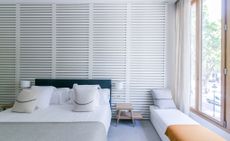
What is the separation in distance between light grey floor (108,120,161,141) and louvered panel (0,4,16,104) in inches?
113

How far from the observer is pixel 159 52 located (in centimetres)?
477

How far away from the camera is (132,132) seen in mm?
3865

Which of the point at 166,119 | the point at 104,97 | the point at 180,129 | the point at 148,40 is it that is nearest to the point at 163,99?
the point at 166,119

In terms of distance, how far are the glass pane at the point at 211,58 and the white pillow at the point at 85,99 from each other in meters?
2.18

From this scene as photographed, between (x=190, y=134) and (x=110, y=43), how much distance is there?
2911 millimetres

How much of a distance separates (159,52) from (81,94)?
7.37 feet

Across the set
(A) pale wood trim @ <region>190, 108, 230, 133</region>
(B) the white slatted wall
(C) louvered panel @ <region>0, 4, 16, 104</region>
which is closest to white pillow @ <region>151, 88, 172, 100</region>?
(B) the white slatted wall

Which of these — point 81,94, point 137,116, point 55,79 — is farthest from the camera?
point 55,79

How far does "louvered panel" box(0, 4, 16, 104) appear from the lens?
4.85 m

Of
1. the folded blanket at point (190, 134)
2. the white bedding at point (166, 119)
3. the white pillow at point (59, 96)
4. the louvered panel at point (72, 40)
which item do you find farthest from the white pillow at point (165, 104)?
the white pillow at point (59, 96)

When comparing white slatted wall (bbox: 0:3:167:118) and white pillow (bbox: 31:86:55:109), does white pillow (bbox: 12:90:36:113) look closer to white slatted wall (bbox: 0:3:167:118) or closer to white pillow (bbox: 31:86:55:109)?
white pillow (bbox: 31:86:55:109)

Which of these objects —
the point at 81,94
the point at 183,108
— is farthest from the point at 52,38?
the point at 183,108

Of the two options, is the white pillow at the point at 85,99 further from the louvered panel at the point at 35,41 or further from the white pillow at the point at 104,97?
the louvered panel at the point at 35,41

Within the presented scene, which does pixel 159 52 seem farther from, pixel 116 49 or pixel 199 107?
pixel 199 107
